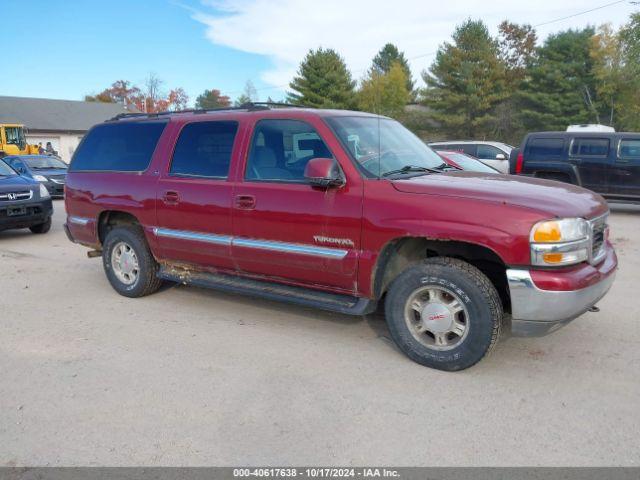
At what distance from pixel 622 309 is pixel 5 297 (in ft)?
21.5

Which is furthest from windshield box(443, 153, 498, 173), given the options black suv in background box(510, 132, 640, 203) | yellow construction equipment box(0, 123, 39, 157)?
yellow construction equipment box(0, 123, 39, 157)

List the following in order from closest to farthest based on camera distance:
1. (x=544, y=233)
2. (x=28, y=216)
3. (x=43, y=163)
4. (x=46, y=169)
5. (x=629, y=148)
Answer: (x=544, y=233)
(x=28, y=216)
(x=629, y=148)
(x=46, y=169)
(x=43, y=163)

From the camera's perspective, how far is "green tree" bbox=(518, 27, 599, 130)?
43156 mm

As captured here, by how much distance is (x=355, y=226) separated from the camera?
13.2 feet

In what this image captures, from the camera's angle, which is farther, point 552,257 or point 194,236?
point 194,236

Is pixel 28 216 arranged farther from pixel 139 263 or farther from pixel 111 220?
pixel 139 263

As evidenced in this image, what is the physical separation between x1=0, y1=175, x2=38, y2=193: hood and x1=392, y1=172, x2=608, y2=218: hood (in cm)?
821

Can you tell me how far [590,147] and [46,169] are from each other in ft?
50.9

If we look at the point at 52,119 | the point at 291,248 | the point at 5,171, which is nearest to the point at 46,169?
the point at 5,171

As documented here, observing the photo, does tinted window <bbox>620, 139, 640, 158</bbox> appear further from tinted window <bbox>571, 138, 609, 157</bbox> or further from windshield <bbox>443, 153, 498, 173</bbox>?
windshield <bbox>443, 153, 498, 173</bbox>

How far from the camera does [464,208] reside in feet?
11.8

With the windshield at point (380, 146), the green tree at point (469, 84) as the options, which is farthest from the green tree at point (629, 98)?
the windshield at point (380, 146)

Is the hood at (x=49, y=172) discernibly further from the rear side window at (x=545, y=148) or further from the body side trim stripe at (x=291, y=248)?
the body side trim stripe at (x=291, y=248)

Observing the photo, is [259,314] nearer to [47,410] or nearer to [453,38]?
[47,410]
